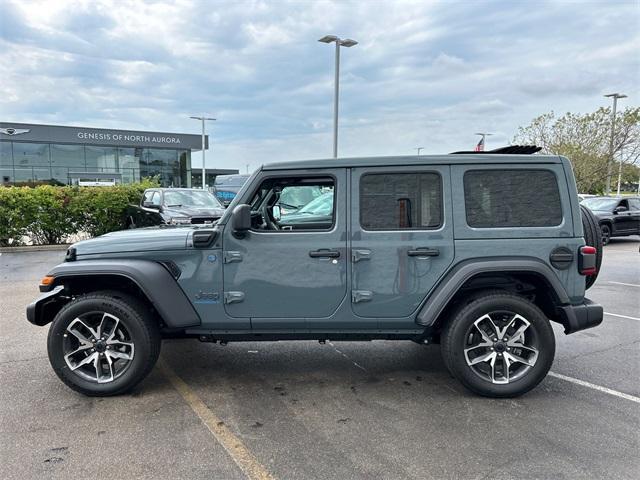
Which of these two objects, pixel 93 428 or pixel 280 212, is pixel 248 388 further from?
pixel 280 212

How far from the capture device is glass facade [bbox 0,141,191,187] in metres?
38.0

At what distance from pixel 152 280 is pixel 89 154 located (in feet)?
142

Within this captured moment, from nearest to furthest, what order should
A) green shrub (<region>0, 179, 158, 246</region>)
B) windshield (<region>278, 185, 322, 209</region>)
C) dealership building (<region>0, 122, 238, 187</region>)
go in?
1. windshield (<region>278, 185, 322, 209</region>)
2. green shrub (<region>0, 179, 158, 246</region>)
3. dealership building (<region>0, 122, 238, 187</region>)

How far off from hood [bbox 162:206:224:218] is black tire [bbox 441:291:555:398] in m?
8.94

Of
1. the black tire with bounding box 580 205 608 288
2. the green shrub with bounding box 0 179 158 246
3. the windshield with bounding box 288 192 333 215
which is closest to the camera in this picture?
the windshield with bounding box 288 192 333 215

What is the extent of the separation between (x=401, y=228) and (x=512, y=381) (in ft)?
4.88

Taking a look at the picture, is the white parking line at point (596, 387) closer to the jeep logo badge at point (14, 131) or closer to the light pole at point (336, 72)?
the light pole at point (336, 72)

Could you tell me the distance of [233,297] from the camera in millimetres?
3645

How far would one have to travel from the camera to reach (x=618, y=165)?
27969 millimetres

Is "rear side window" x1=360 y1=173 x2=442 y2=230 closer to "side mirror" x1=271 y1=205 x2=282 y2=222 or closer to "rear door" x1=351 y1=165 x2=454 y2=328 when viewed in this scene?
"rear door" x1=351 y1=165 x2=454 y2=328

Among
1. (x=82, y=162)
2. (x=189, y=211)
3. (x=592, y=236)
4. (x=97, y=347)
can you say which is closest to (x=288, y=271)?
(x=97, y=347)

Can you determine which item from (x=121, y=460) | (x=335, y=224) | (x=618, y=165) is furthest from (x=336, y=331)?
(x=618, y=165)

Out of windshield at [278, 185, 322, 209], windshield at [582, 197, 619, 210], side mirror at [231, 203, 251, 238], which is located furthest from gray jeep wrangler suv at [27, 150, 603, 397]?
windshield at [582, 197, 619, 210]

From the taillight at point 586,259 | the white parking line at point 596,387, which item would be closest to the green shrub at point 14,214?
the white parking line at point 596,387
